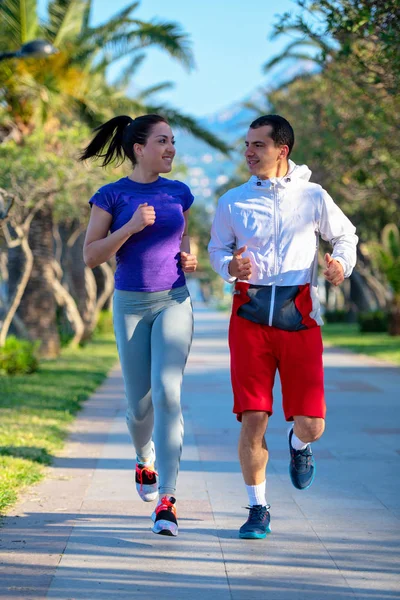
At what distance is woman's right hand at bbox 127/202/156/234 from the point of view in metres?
5.56

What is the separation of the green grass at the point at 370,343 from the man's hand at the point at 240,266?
16336 mm

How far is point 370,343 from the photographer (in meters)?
28.8

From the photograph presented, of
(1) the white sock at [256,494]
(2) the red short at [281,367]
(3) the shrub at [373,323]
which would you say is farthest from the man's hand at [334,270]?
(3) the shrub at [373,323]

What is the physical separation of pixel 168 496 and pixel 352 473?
8.29 feet

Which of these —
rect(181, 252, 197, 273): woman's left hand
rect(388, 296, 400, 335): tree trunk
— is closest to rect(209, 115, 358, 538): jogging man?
rect(181, 252, 197, 273): woman's left hand

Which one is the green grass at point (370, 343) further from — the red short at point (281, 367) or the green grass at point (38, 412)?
the red short at point (281, 367)

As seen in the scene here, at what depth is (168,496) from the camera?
5734mm

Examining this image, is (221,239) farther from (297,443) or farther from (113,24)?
(113,24)

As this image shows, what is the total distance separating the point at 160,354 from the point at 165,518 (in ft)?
2.71

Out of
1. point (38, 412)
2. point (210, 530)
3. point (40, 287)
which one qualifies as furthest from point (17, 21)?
point (210, 530)

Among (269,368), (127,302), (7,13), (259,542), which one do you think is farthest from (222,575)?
(7,13)

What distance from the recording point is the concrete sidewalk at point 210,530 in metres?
4.74

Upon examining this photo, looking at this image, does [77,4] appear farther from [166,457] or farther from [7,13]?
[166,457]

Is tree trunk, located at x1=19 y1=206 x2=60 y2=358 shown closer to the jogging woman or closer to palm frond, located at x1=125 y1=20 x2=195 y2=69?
palm frond, located at x1=125 y1=20 x2=195 y2=69
